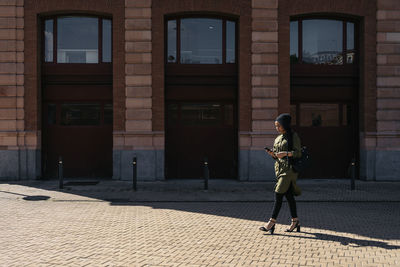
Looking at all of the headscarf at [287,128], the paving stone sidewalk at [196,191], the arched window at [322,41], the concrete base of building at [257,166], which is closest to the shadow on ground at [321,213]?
the paving stone sidewalk at [196,191]

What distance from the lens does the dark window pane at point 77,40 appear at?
1563cm

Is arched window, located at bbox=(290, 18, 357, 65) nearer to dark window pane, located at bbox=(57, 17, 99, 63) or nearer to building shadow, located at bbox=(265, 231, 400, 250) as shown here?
dark window pane, located at bbox=(57, 17, 99, 63)

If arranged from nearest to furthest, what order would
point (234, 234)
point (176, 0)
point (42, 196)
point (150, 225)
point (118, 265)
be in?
point (118, 265) → point (234, 234) → point (150, 225) → point (42, 196) → point (176, 0)

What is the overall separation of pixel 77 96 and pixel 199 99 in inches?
186

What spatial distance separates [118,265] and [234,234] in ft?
8.21

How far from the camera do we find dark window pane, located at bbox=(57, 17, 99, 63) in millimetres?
15633

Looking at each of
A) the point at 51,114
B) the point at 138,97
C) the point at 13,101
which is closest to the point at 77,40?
the point at 51,114

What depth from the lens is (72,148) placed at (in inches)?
614

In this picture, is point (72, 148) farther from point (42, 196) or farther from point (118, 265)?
point (118, 265)

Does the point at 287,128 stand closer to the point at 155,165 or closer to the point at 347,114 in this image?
the point at 155,165

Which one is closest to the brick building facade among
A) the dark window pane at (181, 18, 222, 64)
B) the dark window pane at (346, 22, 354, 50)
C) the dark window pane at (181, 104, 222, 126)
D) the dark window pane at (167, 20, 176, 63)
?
the dark window pane at (167, 20, 176, 63)

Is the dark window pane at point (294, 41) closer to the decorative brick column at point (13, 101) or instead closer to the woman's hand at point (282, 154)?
the woman's hand at point (282, 154)

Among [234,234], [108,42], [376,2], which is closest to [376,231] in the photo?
[234,234]

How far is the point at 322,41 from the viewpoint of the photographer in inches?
627
